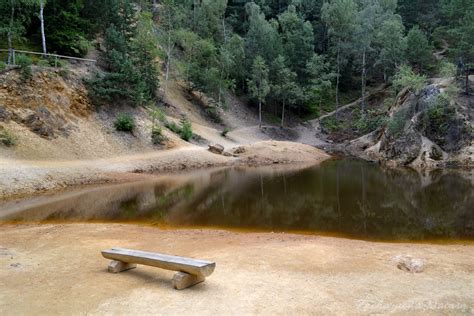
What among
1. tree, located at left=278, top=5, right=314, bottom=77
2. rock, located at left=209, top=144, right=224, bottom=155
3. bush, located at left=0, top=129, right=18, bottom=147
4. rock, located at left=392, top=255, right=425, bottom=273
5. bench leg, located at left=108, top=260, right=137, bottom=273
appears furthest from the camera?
tree, located at left=278, top=5, right=314, bottom=77

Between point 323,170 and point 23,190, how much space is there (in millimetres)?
21157

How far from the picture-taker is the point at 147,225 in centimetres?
1435

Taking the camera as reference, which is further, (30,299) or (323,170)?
(323,170)

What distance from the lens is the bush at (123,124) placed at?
30.5 m

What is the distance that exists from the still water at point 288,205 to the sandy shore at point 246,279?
2353 mm

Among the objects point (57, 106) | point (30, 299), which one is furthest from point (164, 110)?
point (30, 299)

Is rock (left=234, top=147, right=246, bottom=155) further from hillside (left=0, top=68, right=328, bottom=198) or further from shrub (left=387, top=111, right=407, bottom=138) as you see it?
shrub (left=387, top=111, right=407, bottom=138)

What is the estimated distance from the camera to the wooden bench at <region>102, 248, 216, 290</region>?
7188 millimetres

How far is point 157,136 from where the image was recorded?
32.2m

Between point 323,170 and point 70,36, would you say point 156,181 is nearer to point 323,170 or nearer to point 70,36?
point 323,170

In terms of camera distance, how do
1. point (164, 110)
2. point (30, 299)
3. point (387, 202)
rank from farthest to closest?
point (164, 110) → point (387, 202) → point (30, 299)

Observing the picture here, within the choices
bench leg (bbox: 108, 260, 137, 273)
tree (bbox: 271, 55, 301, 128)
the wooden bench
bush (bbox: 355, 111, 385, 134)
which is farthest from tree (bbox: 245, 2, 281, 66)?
the wooden bench

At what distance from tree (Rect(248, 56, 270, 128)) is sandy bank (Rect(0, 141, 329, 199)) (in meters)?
11.7

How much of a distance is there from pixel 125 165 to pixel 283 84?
29.9 m
